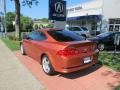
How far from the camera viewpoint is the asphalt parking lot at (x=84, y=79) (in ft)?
20.6

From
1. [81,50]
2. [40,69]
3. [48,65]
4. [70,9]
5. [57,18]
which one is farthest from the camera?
[70,9]

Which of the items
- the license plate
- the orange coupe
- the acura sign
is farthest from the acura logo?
the license plate

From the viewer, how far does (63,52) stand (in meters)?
6.82

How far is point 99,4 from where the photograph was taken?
3425 cm

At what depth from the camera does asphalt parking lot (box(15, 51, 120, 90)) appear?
20.6ft

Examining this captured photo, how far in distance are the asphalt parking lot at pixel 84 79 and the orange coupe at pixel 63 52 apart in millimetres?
309

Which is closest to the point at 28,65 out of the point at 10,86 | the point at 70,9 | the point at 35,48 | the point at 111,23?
the point at 35,48

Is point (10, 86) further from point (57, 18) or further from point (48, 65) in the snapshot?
point (57, 18)

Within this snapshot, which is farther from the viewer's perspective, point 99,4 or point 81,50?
point 99,4

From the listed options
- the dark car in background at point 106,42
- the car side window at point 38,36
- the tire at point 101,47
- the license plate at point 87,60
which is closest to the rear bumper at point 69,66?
the license plate at point 87,60

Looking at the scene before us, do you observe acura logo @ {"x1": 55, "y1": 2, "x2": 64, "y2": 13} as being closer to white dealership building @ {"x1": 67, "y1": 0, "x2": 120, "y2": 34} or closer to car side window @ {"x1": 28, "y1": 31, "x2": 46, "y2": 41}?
car side window @ {"x1": 28, "y1": 31, "x2": 46, "y2": 41}

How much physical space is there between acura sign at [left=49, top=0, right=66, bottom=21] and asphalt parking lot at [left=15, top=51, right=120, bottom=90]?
15.1ft

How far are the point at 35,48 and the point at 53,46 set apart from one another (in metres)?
1.74

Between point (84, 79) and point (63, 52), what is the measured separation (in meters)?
1.09
